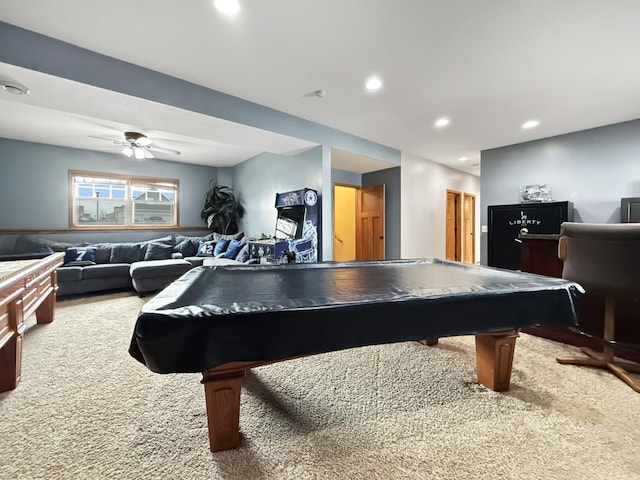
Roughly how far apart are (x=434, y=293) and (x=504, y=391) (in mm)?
1005

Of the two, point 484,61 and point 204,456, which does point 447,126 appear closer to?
point 484,61

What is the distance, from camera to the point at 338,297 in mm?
1211

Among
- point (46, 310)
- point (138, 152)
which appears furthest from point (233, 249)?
point (46, 310)

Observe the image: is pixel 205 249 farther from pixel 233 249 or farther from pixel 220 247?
pixel 233 249

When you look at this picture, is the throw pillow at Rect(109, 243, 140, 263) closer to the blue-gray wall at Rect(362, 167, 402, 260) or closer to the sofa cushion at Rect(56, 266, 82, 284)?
the sofa cushion at Rect(56, 266, 82, 284)

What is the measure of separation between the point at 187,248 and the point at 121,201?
6.09 feet

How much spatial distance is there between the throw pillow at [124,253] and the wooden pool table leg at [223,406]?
4.82 m

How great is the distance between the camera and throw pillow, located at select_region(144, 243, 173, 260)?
5023 mm

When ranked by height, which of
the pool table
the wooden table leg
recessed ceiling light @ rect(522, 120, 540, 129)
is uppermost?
recessed ceiling light @ rect(522, 120, 540, 129)

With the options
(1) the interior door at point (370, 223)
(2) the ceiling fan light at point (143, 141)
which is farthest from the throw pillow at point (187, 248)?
(1) the interior door at point (370, 223)

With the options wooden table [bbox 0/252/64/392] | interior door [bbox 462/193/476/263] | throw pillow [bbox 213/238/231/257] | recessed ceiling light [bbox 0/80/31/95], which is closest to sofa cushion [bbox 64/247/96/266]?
throw pillow [bbox 213/238/231/257]

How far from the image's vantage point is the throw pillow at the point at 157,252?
16.5 ft

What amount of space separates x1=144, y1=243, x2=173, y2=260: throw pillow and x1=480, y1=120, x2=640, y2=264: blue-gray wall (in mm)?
6244

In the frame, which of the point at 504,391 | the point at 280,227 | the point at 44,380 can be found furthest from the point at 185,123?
the point at 504,391
